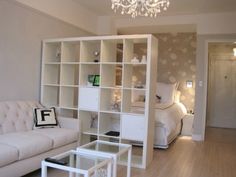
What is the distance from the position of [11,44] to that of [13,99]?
0.82m

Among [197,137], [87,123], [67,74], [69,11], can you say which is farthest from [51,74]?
[197,137]

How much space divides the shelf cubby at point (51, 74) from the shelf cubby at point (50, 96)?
10 centimetres

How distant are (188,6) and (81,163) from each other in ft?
13.2

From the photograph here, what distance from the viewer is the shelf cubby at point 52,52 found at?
4.46 m

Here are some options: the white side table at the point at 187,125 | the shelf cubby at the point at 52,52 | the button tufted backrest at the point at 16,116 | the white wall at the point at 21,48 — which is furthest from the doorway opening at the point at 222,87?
the button tufted backrest at the point at 16,116

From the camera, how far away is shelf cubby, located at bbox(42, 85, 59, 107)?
4.47 m

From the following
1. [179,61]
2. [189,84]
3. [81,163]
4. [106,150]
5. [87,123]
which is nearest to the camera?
[81,163]

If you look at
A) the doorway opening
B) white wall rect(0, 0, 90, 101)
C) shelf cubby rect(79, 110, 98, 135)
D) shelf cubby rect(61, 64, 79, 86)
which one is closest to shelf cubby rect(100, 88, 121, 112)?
shelf cubby rect(79, 110, 98, 135)

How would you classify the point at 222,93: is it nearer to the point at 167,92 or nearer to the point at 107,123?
the point at 167,92

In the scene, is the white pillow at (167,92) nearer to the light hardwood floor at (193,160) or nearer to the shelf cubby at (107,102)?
the light hardwood floor at (193,160)

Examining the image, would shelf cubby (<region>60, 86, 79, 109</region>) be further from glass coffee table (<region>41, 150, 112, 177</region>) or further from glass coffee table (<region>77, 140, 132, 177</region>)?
glass coffee table (<region>41, 150, 112, 177</region>)

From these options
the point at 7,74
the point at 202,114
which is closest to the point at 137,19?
the point at 202,114

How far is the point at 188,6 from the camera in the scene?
521 centimetres

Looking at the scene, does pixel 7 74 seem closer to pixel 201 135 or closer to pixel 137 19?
pixel 137 19
